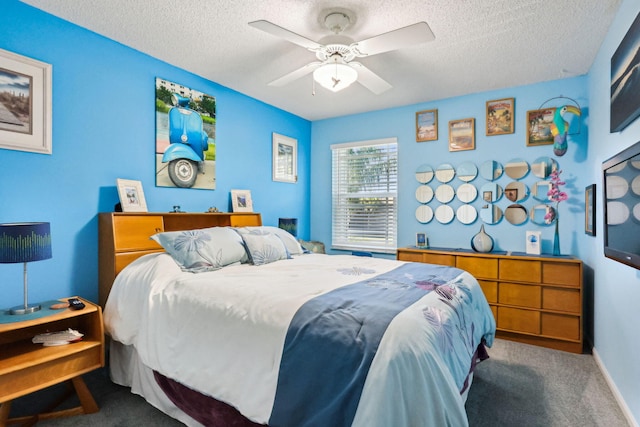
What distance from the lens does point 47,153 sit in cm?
224

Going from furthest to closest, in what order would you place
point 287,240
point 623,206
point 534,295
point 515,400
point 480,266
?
point 480,266 → point 287,240 → point 534,295 → point 515,400 → point 623,206

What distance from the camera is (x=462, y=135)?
3826mm

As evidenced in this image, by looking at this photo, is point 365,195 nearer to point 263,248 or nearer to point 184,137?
point 263,248

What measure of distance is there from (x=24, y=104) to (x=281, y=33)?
1.76m

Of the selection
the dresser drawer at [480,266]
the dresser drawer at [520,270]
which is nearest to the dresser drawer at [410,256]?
the dresser drawer at [480,266]

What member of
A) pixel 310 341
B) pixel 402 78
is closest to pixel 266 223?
pixel 402 78

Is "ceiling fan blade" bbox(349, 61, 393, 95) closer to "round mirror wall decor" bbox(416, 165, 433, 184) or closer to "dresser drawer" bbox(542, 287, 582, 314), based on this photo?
"round mirror wall decor" bbox(416, 165, 433, 184)

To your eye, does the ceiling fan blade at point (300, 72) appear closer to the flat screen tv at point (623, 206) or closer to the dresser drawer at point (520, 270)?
the flat screen tv at point (623, 206)

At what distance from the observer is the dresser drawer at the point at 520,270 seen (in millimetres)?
3078

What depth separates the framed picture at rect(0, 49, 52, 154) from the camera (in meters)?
2.06


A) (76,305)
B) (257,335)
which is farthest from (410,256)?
(76,305)

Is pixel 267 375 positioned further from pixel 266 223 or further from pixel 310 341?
pixel 266 223

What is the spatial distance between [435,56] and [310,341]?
2.62 m

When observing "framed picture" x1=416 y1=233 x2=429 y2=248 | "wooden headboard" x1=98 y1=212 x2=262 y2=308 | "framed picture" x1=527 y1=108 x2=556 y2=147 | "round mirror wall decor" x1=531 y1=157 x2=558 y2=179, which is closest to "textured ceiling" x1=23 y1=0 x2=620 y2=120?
"framed picture" x1=527 y1=108 x2=556 y2=147
